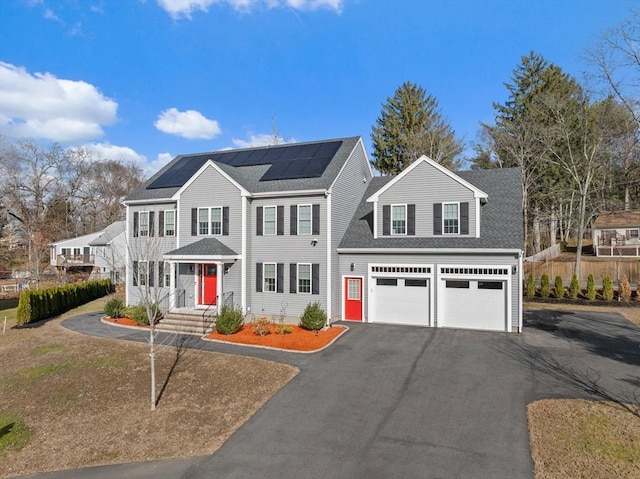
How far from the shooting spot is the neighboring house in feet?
122

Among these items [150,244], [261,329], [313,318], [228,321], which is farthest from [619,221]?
[150,244]

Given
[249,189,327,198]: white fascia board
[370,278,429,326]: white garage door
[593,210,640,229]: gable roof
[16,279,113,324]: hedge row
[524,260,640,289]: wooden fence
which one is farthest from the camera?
[593,210,640,229]: gable roof

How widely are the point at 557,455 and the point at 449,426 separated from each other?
2.00 metres

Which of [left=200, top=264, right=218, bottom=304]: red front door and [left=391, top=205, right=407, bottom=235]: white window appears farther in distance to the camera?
[left=200, top=264, right=218, bottom=304]: red front door

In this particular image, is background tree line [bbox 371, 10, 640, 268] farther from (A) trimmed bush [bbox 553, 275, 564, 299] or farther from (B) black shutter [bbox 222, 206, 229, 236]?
(B) black shutter [bbox 222, 206, 229, 236]

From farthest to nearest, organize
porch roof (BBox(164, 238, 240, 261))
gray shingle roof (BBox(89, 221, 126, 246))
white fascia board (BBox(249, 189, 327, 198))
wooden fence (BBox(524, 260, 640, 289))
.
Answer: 1. gray shingle roof (BBox(89, 221, 126, 246))
2. wooden fence (BBox(524, 260, 640, 289))
3. porch roof (BBox(164, 238, 240, 261))
4. white fascia board (BBox(249, 189, 327, 198))

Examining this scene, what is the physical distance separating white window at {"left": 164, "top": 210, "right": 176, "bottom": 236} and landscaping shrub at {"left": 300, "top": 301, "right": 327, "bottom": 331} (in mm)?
9075

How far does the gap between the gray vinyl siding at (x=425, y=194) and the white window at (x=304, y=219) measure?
3.33 metres

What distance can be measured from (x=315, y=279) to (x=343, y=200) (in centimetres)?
432

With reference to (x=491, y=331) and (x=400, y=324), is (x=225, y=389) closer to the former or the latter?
(x=400, y=324)

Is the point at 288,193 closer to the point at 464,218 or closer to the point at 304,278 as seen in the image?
the point at 304,278

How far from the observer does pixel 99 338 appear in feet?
52.7

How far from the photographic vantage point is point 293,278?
1831 centimetres

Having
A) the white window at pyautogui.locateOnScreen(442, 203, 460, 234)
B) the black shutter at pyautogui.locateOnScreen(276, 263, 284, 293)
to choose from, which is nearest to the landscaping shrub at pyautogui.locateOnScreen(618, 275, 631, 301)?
the white window at pyautogui.locateOnScreen(442, 203, 460, 234)
